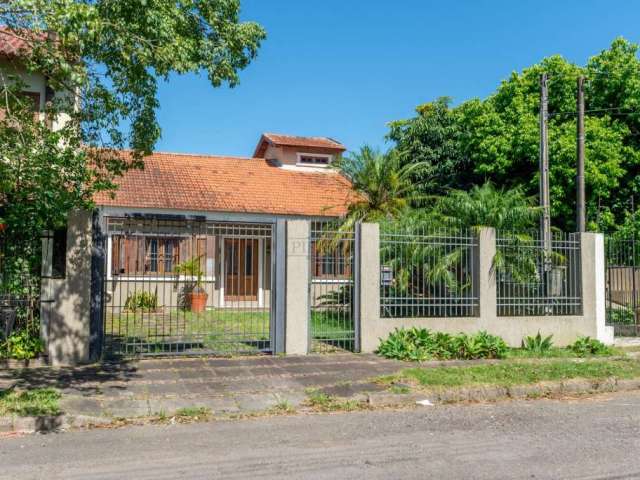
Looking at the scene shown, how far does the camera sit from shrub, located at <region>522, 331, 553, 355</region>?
11.4 meters

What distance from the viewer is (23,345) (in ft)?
29.0

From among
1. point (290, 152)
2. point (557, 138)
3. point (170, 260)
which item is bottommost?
point (170, 260)

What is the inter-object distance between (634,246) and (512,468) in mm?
9877

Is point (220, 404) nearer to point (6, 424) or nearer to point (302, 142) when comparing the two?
point (6, 424)

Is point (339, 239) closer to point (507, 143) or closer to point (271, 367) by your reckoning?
point (271, 367)

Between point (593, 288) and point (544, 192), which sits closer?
point (593, 288)

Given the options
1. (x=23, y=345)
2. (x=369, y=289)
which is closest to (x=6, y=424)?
(x=23, y=345)

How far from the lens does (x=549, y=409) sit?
7453mm

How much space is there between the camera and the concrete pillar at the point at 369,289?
1077 centimetres

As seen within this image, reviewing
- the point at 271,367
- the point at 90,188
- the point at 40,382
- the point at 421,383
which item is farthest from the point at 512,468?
the point at 90,188

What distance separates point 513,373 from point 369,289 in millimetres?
2945

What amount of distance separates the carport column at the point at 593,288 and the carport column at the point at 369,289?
4535 mm

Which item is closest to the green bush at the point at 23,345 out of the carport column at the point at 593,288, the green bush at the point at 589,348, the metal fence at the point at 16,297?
the metal fence at the point at 16,297

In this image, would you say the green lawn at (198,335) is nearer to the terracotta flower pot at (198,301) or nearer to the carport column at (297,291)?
the terracotta flower pot at (198,301)
